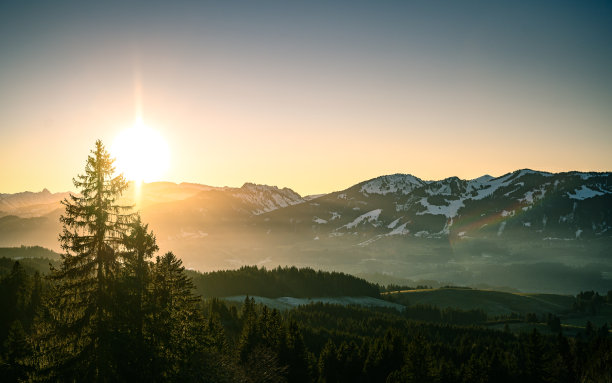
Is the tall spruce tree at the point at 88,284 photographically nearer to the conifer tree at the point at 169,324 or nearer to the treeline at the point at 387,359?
the conifer tree at the point at 169,324

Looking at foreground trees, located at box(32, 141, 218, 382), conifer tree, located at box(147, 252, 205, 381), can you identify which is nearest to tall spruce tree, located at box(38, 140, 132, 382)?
foreground trees, located at box(32, 141, 218, 382)

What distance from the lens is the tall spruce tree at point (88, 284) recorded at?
34.5 metres

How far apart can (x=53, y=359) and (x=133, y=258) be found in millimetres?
8853

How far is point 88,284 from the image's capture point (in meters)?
35.8

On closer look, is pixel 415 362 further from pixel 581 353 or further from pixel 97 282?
pixel 97 282

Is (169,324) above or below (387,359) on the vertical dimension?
above

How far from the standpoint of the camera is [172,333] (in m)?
39.0

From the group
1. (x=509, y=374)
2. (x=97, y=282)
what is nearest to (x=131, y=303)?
(x=97, y=282)

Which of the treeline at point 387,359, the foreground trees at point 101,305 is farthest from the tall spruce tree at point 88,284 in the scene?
the treeline at point 387,359

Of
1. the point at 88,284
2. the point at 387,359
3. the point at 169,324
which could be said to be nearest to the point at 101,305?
the point at 88,284

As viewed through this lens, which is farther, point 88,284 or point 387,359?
point 387,359

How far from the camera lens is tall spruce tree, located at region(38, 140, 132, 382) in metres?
34.5

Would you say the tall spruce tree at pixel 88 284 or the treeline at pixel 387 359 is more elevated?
the tall spruce tree at pixel 88 284

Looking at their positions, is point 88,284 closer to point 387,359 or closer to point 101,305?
point 101,305
